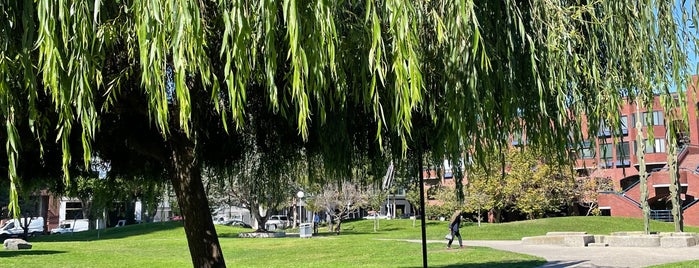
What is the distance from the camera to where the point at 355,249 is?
24.1 meters

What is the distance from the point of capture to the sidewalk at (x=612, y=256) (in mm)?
17109

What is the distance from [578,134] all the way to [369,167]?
11.2 ft

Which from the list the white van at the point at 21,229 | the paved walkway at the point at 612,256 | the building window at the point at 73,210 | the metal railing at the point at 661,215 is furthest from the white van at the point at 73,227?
the paved walkway at the point at 612,256

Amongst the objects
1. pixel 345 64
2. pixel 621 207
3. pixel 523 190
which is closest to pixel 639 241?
pixel 345 64

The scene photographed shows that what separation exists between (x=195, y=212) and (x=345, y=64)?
3895 millimetres

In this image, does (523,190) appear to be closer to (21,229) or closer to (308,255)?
(308,255)

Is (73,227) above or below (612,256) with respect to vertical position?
above

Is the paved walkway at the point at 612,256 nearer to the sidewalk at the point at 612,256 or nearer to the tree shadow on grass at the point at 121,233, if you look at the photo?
the sidewalk at the point at 612,256

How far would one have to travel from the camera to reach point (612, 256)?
1948cm

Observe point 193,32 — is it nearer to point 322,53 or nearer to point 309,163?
point 322,53

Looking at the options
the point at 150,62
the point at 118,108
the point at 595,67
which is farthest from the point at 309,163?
the point at 150,62

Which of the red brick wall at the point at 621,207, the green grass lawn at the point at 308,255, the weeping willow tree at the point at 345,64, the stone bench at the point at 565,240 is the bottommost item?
the green grass lawn at the point at 308,255

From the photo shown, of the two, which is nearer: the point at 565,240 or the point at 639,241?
the point at 639,241

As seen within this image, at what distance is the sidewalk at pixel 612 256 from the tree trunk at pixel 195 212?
10709mm
